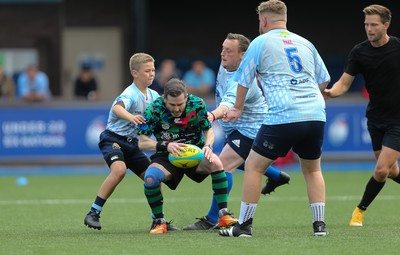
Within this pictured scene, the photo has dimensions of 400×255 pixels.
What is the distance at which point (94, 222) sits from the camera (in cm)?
986

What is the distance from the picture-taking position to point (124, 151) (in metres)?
10.3

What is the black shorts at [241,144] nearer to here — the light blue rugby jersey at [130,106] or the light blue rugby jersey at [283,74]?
the light blue rugby jersey at [130,106]

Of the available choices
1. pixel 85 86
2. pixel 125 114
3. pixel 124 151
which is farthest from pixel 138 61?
pixel 85 86

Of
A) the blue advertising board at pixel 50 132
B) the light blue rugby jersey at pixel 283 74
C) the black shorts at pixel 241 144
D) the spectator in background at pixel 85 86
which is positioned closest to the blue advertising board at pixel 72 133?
the blue advertising board at pixel 50 132

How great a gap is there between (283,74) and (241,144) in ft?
5.76

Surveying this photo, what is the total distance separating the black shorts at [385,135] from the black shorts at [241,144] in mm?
1289

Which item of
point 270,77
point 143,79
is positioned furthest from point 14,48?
point 270,77

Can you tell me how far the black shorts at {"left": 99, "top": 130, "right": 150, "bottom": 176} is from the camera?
10.2m

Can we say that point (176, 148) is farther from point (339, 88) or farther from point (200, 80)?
point (200, 80)

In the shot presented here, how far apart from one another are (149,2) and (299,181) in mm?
10404

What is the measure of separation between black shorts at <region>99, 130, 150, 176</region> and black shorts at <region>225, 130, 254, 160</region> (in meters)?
Result: 0.93

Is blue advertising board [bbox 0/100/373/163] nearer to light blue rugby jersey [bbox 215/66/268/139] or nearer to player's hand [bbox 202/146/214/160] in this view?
light blue rugby jersey [bbox 215/66/268/139]

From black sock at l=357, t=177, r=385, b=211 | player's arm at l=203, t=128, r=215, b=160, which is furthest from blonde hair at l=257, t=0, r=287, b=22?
black sock at l=357, t=177, r=385, b=211

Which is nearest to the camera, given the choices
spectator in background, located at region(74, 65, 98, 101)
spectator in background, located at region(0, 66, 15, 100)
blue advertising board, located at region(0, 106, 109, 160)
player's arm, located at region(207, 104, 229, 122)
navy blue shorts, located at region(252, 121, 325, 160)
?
navy blue shorts, located at region(252, 121, 325, 160)
